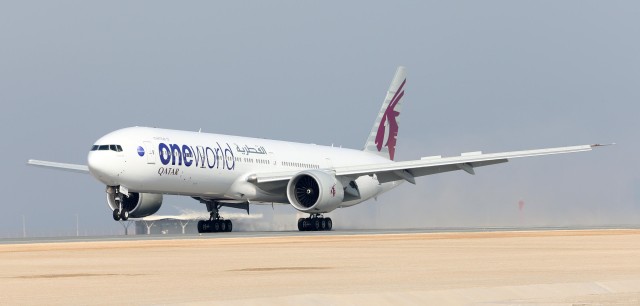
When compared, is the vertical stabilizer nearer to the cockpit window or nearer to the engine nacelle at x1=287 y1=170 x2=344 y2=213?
the engine nacelle at x1=287 y1=170 x2=344 y2=213

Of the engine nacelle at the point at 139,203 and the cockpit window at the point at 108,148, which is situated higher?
the cockpit window at the point at 108,148

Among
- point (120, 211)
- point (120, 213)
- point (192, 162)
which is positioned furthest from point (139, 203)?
point (120, 213)

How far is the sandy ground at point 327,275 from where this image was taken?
15195 millimetres

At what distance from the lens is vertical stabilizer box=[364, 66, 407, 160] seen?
216ft

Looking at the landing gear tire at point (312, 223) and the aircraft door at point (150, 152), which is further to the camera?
the landing gear tire at point (312, 223)

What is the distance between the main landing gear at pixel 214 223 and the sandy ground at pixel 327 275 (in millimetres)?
20573

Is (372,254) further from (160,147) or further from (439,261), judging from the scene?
(160,147)

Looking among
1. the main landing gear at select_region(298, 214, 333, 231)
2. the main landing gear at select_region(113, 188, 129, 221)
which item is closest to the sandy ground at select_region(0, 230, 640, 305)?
the main landing gear at select_region(113, 188, 129, 221)

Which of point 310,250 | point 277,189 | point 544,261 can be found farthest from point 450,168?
point 544,261

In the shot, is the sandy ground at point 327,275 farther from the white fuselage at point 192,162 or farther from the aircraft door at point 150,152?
the aircraft door at point 150,152

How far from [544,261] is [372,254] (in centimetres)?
467

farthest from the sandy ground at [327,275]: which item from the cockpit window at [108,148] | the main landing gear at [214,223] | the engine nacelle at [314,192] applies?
the main landing gear at [214,223]

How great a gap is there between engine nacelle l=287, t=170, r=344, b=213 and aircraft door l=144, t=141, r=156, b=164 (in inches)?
241

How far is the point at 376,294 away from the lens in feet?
49.9
